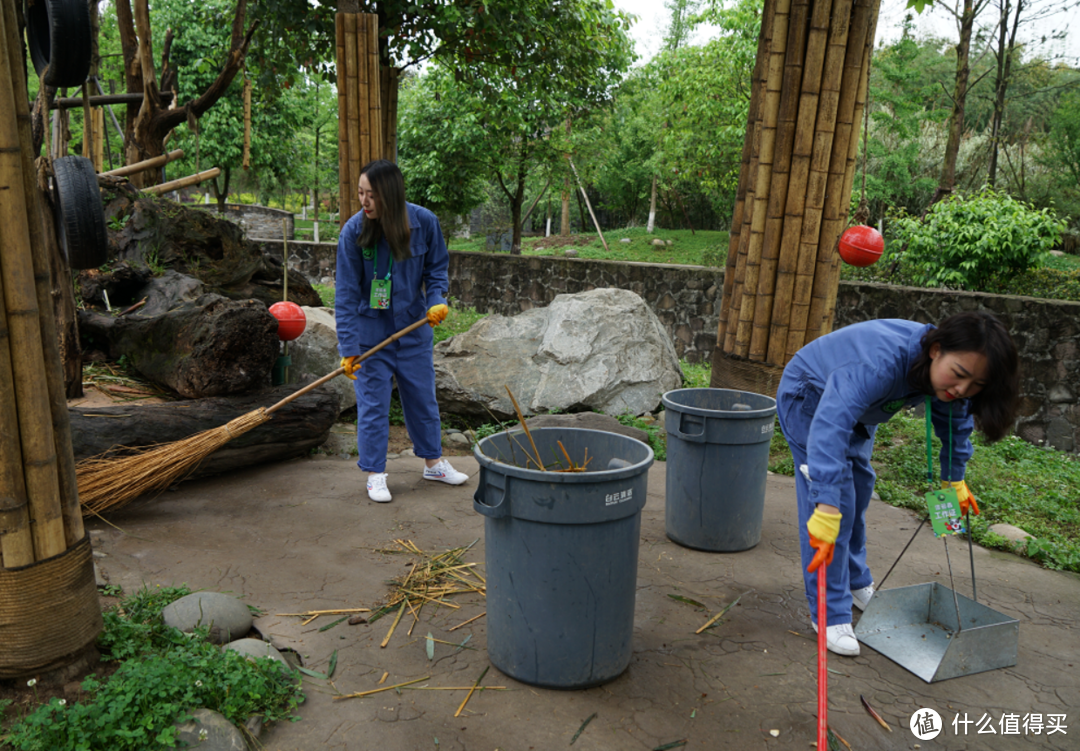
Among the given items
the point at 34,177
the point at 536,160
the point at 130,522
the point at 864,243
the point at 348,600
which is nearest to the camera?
the point at 34,177

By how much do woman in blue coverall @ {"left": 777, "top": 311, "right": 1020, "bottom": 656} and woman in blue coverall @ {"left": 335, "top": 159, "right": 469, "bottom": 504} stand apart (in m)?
2.35

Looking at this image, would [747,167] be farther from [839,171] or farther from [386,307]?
[386,307]

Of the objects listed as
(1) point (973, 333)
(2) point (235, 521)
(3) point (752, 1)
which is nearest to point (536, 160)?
(3) point (752, 1)

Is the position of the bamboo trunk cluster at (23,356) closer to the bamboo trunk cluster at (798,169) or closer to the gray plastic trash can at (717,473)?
the gray plastic trash can at (717,473)

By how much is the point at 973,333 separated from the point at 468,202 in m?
20.3

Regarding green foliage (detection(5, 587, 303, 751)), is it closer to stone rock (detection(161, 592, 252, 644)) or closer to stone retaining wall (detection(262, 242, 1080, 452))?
stone rock (detection(161, 592, 252, 644))

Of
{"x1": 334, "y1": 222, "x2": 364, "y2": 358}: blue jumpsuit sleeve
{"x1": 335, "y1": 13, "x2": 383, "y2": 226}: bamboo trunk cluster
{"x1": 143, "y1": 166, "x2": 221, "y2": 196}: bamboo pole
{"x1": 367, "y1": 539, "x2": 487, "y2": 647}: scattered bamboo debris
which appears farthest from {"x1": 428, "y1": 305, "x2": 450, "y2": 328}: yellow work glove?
{"x1": 143, "y1": 166, "x2": 221, "y2": 196}: bamboo pole

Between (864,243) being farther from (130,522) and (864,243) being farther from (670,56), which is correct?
(670,56)

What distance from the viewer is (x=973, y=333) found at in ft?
8.05

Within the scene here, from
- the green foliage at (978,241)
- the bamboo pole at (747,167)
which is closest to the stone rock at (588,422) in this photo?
the bamboo pole at (747,167)

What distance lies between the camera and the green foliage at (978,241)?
841 centimetres

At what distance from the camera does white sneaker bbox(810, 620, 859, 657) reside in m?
3.02

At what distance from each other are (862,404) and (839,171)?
3.01 metres

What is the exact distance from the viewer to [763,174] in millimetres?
5254
